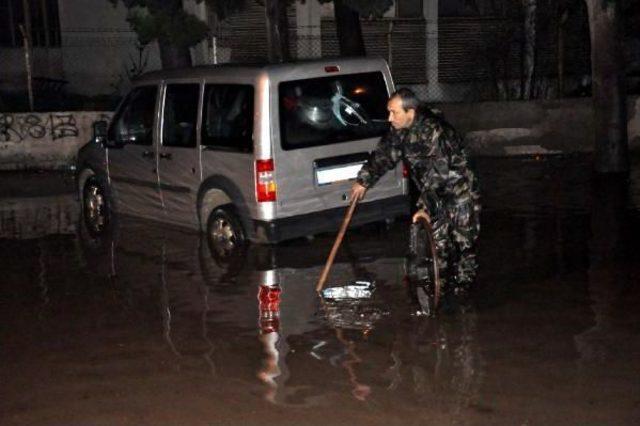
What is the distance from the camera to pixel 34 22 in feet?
80.2

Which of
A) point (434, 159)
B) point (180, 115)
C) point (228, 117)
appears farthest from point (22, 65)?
point (434, 159)

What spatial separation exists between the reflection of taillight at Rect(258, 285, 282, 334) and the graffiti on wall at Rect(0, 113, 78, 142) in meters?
8.88

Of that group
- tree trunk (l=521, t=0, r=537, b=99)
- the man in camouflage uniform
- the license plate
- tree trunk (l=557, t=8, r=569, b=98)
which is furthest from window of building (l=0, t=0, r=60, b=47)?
the man in camouflage uniform

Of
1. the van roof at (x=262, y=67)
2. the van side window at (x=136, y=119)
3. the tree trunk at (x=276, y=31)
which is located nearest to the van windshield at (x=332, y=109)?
the van roof at (x=262, y=67)

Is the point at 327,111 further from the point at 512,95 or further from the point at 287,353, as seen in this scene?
the point at 512,95

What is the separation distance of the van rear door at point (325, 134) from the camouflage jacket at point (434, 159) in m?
1.60

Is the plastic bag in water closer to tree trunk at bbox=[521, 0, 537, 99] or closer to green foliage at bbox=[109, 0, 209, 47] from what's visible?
green foliage at bbox=[109, 0, 209, 47]

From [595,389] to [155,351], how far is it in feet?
9.46

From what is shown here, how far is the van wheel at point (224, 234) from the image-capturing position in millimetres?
9547

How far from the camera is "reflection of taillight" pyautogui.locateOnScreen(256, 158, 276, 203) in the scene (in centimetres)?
901

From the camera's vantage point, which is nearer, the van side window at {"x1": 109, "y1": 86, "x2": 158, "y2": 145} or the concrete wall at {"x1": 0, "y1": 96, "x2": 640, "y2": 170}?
the van side window at {"x1": 109, "y1": 86, "x2": 158, "y2": 145}

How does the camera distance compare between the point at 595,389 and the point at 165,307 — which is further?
the point at 165,307

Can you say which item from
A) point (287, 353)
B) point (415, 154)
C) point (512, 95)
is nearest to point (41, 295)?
point (287, 353)

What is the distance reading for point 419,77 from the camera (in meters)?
21.6
